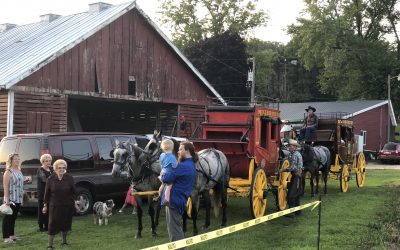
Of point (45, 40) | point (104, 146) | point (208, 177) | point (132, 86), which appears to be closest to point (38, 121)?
point (45, 40)

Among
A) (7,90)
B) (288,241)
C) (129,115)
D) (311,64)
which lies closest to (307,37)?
(311,64)

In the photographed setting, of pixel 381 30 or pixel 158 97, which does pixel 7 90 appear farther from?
pixel 381 30

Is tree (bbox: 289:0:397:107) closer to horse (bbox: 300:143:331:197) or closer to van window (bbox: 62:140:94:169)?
horse (bbox: 300:143:331:197)

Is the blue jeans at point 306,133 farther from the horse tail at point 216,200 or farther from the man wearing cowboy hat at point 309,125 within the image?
the horse tail at point 216,200

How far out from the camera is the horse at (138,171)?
31.4ft

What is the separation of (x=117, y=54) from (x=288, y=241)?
51.4 feet

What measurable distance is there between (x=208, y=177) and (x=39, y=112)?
36.5 feet

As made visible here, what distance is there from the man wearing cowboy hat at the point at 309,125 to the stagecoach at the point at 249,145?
480cm

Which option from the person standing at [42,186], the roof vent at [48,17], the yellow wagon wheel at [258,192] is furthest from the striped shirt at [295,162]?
the roof vent at [48,17]

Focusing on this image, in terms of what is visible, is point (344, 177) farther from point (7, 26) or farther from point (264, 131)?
point (7, 26)

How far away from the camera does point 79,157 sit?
12.5m

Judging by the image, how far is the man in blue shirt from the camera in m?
7.40

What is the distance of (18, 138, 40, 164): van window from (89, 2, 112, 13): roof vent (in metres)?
15.9

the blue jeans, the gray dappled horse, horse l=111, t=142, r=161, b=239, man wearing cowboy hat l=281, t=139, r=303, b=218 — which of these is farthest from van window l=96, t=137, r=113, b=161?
the blue jeans
